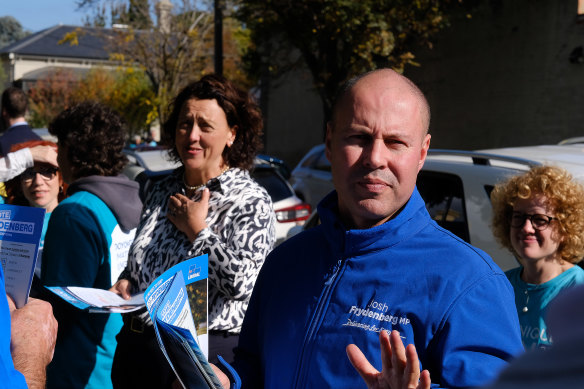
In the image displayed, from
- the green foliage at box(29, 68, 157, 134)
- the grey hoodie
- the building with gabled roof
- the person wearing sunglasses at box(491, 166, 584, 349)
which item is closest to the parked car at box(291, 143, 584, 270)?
the person wearing sunglasses at box(491, 166, 584, 349)

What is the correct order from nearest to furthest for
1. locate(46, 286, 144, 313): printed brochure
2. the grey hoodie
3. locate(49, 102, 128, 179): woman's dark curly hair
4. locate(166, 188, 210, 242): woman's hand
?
locate(46, 286, 144, 313): printed brochure, locate(166, 188, 210, 242): woman's hand, the grey hoodie, locate(49, 102, 128, 179): woman's dark curly hair

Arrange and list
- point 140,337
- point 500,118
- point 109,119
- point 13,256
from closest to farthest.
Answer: point 13,256 → point 140,337 → point 109,119 → point 500,118

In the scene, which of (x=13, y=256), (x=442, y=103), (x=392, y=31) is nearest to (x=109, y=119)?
(x=13, y=256)

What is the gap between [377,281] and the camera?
6.04ft

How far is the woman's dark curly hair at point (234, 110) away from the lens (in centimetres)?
323

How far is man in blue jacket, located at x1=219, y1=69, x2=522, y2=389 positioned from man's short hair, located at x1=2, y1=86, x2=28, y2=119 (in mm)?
6229

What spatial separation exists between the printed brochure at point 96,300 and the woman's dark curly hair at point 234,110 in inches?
33.3

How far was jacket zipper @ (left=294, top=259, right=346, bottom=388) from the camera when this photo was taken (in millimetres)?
1888

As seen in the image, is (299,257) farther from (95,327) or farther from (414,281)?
(95,327)

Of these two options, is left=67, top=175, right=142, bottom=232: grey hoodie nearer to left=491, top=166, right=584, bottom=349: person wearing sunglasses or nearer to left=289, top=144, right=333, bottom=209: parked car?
left=491, top=166, right=584, bottom=349: person wearing sunglasses

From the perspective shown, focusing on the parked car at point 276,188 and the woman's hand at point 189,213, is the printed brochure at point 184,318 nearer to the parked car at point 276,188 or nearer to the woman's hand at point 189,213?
the woman's hand at point 189,213

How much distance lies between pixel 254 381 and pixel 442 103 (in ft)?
61.9

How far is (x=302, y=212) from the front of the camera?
30.1ft

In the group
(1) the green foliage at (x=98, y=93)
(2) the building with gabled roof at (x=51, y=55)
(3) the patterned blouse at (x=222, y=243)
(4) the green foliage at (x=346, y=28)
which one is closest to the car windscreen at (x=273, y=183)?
(3) the patterned blouse at (x=222, y=243)
